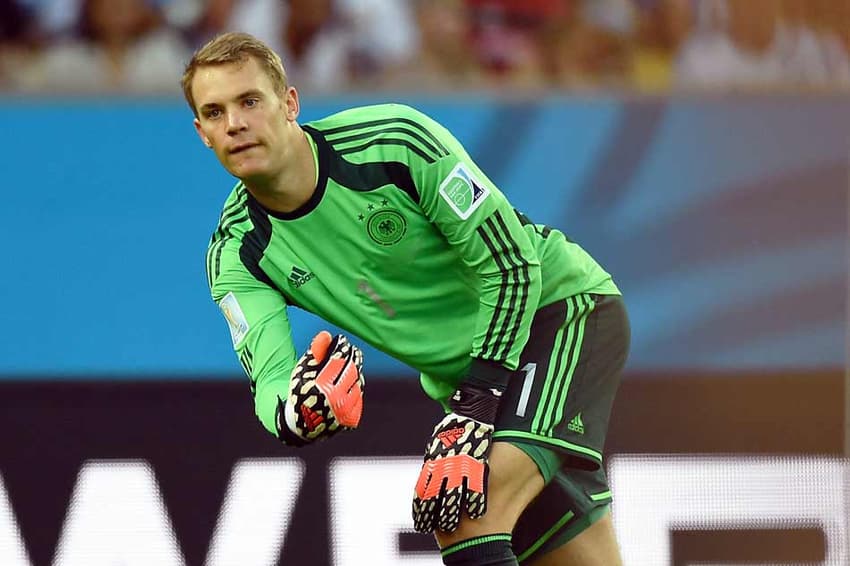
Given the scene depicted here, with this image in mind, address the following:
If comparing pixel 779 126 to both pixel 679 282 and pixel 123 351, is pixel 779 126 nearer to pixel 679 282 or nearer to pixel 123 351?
pixel 679 282

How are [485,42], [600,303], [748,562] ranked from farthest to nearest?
[485,42]
[748,562]
[600,303]

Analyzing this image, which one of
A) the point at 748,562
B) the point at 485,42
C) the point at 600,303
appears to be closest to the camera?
the point at 600,303

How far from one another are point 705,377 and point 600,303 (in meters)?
1.26

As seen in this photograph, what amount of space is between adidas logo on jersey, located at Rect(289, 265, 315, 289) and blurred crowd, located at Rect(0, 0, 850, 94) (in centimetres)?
173

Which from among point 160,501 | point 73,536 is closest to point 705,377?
point 160,501

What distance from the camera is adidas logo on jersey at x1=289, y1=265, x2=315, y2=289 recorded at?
10.6 ft

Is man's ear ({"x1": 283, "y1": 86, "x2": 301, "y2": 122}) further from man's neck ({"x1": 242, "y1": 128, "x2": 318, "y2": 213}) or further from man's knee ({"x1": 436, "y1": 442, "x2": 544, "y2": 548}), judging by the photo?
man's knee ({"x1": 436, "y1": 442, "x2": 544, "y2": 548})

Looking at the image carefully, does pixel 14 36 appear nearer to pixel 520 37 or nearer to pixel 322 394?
pixel 520 37

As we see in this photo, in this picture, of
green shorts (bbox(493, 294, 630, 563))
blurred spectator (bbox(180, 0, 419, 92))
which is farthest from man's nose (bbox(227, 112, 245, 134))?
blurred spectator (bbox(180, 0, 419, 92))

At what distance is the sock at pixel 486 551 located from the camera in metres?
3.03

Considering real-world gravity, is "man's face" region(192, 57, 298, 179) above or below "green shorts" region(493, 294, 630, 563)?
above

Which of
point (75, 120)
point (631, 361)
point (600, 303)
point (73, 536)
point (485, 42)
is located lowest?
point (73, 536)

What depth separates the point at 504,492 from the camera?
3.12 metres

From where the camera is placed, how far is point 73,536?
457 cm
